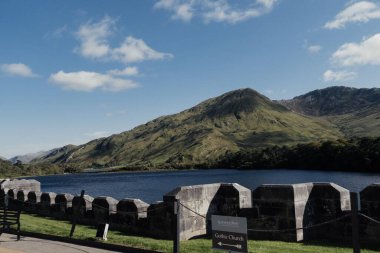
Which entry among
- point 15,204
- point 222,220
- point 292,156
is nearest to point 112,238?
point 222,220

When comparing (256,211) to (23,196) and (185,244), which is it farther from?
(23,196)

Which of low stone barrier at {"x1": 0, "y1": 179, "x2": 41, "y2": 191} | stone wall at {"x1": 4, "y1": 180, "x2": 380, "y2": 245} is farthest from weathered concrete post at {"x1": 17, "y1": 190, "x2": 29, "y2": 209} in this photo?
stone wall at {"x1": 4, "y1": 180, "x2": 380, "y2": 245}

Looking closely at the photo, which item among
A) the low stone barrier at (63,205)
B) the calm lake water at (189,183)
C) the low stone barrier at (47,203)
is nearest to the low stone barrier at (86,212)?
the low stone barrier at (63,205)

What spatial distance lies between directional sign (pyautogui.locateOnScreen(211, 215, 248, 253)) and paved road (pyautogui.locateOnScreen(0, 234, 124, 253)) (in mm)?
4160

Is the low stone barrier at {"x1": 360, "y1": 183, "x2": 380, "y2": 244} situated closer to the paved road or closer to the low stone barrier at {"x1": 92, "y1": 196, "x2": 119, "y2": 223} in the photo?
the paved road

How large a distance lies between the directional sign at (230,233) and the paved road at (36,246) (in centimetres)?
416

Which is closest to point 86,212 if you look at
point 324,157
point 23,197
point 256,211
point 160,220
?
point 160,220

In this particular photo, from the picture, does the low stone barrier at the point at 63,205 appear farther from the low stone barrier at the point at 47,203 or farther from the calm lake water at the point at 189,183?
the calm lake water at the point at 189,183

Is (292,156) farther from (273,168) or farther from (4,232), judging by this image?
(4,232)

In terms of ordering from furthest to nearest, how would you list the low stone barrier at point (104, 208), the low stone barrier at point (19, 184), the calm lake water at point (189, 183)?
the calm lake water at point (189, 183), the low stone barrier at point (19, 184), the low stone barrier at point (104, 208)

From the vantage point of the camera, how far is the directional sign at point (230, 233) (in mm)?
9742

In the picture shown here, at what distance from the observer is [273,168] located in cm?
16262

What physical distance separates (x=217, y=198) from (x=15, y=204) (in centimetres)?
1361

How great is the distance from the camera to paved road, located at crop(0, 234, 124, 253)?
43.0 ft
